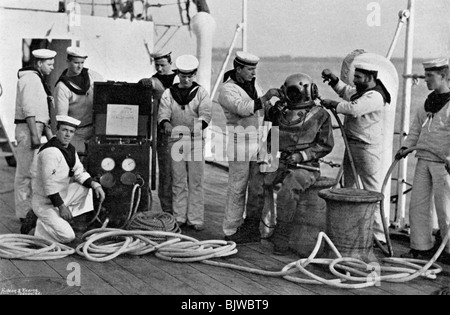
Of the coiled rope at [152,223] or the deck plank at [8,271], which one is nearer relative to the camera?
the deck plank at [8,271]

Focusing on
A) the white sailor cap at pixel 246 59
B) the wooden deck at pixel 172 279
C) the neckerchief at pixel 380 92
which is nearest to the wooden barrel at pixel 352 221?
the wooden deck at pixel 172 279

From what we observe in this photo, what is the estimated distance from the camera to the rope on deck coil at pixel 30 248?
527cm

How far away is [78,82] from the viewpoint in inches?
266

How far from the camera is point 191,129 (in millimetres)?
6641

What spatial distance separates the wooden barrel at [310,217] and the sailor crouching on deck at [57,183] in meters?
1.86

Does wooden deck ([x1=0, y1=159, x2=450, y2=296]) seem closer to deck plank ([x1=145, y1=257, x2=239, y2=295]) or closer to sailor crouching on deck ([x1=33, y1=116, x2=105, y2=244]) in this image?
deck plank ([x1=145, y1=257, x2=239, y2=295])

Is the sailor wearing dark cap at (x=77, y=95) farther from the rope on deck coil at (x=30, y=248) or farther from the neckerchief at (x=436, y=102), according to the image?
the neckerchief at (x=436, y=102)

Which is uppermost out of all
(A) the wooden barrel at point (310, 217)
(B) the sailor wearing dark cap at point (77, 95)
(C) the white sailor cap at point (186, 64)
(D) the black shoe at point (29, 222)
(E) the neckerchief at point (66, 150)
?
(C) the white sailor cap at point (186, 64)

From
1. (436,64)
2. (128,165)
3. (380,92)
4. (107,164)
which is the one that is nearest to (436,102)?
(436,64)

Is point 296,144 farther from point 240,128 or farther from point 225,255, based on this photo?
point 225,255

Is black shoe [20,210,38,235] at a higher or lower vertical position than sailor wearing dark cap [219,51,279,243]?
lower

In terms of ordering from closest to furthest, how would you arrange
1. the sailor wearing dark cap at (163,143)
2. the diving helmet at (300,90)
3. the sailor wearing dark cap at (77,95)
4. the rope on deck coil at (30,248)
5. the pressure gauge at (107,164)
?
1. the rope on deck coil at (30,248)
2. the diving helmet at (300,90)
3. the pressure gauge at (107,164)
4. the sailor wearing dark cap at (77,95)
5. the sailor wearing dark cap at (163,143)

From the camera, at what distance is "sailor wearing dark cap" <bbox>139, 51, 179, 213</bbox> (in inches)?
273

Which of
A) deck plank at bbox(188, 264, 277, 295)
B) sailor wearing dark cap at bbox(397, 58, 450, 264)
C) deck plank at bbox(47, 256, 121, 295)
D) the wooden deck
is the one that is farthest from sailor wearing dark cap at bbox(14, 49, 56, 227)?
sailor wearing dark cap at bbox(397, 58, 450, 264)
